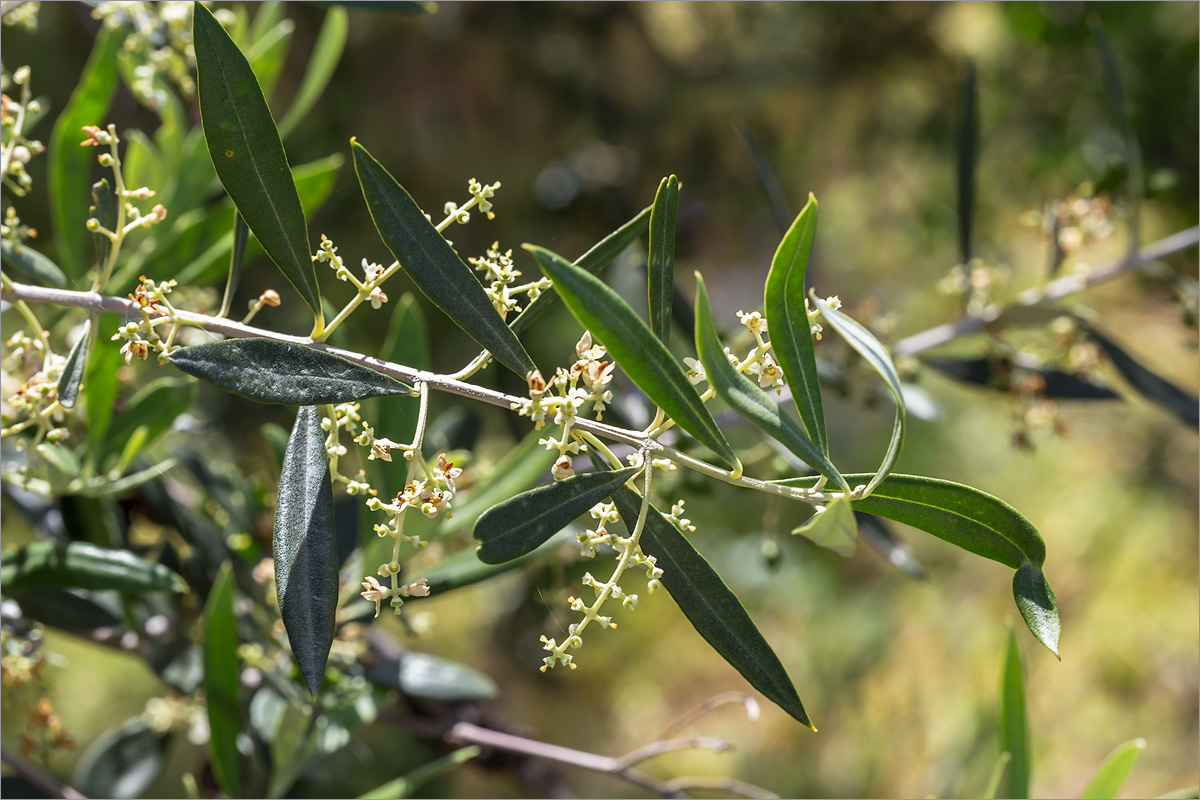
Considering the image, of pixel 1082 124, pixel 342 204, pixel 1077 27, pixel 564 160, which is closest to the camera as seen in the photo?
pixel 342 204

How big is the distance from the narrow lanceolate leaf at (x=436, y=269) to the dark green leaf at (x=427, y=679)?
18.8 inches

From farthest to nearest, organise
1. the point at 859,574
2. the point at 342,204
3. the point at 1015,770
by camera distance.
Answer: the point at 859,574, the point at 342,204, the point at 1015,770

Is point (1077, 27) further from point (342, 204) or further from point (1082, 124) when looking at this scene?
point (342, 204)

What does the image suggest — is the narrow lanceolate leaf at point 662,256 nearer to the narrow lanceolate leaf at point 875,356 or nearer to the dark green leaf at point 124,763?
the narrow lanceolate leaf at point 875,356

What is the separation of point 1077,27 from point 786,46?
605 millimetres

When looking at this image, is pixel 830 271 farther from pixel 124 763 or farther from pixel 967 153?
pixel 124 763

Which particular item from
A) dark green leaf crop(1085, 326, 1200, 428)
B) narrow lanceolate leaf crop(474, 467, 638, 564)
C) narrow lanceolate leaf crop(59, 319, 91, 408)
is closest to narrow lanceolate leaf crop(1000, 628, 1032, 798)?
dark green leaf crop(1085, 326, 1200, 428)

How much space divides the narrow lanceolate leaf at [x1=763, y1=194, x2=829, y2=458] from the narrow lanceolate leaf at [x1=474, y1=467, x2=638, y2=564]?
96 millimetres

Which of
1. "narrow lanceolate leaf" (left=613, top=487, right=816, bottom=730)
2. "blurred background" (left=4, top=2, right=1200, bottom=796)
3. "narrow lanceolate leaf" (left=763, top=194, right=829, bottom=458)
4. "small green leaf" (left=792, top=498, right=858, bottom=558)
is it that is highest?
"narrow lanceolate leaf" (left=763, top=194, right=829, bottom=458)

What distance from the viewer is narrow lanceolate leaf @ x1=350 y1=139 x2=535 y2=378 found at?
0.44m

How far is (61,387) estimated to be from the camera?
482mm

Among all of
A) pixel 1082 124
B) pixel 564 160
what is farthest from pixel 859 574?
pixel 564 160

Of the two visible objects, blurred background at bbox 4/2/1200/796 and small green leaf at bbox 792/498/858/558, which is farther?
blurred background at bbox 4/2/1200/796

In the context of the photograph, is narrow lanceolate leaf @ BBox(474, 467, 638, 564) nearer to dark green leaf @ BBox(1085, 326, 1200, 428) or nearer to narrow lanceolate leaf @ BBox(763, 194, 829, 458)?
narrow lanceolate leaf @ BBox(763, 194, 829, 458)
